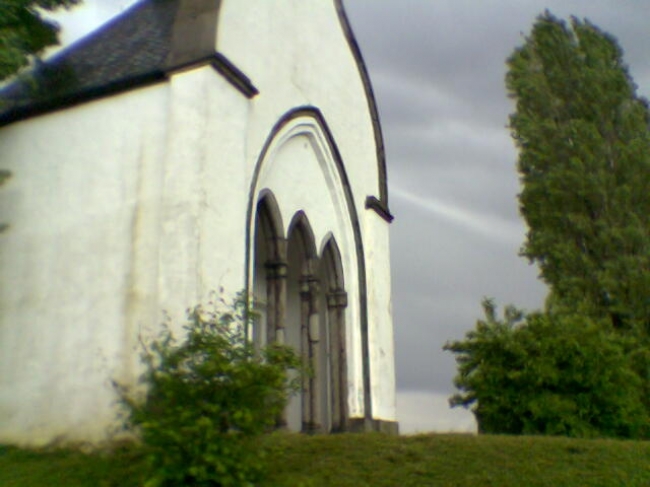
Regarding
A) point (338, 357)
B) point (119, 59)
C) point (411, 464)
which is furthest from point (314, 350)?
point (411, 464)

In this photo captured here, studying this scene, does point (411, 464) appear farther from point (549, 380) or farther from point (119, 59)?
point (119, 59)

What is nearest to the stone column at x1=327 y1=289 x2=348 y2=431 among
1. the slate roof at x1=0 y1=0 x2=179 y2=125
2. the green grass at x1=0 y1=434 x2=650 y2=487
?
the green grass at x1=0 y1=434 x2=650 y2=487

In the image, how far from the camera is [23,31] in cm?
1073

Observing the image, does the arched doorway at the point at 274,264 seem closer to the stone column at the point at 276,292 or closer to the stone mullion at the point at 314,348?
the stone column at the point at 276,292

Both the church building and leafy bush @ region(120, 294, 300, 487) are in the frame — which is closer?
leafy bush @ region(120, 294, 300, 487)

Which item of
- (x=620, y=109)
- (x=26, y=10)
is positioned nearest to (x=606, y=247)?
(x=620, y=109)

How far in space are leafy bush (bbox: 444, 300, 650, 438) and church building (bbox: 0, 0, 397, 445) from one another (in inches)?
87.6

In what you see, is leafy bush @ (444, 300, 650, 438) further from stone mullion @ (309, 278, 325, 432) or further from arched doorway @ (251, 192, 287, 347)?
arched doorway @ (251, 192, 287, 347)

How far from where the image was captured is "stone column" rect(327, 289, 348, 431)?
13.4 m

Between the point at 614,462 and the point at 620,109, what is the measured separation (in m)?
13.1

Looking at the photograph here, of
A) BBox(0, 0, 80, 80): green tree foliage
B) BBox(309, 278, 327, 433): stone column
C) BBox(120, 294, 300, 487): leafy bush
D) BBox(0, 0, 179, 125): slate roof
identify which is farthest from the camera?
BBox(309, 278, 327, 433): stone column

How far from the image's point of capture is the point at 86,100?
10.8 m

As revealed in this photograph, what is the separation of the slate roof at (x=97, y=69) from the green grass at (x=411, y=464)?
4.79 m

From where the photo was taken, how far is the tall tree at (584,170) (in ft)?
56.6
